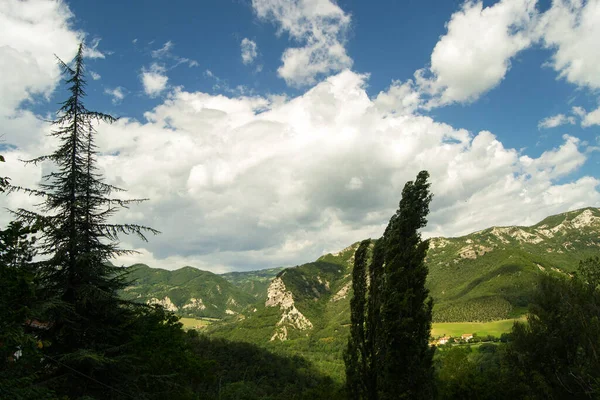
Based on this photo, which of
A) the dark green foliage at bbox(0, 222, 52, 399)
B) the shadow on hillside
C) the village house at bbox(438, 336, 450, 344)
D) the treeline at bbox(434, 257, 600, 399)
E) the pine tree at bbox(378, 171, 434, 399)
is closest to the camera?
the dark green foliage at bbox(0, 222, 52, 399)

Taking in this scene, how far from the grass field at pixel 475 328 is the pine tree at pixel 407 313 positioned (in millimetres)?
123345

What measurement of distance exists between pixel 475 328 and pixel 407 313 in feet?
465

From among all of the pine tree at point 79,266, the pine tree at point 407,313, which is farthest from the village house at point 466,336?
the pine tree at point 79,266

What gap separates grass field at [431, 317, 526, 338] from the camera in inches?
4929

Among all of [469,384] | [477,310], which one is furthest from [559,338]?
[477,310]

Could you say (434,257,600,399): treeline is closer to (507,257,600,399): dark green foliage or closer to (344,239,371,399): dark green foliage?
(507,257,600,399): dark green foliage

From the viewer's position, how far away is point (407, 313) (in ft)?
57.4

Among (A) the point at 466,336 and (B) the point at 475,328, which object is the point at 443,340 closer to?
(A) the point at 466,336

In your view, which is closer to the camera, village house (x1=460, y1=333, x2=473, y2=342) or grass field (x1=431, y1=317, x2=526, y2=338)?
village house (x1=460, y1=333, x2=473, y2=342)

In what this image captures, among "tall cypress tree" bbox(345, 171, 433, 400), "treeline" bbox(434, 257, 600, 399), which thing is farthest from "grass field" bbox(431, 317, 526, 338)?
"tall cypress tree" bbox(345, 171, 433, 400)

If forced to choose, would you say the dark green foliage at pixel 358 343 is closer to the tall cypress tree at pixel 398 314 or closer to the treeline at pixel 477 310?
the tall cypress tree at pixel 398 314

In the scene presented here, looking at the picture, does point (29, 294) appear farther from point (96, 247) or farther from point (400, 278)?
point (400, 278)

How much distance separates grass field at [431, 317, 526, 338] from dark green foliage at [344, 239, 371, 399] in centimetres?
12038

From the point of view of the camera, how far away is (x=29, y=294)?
7.17 metres
